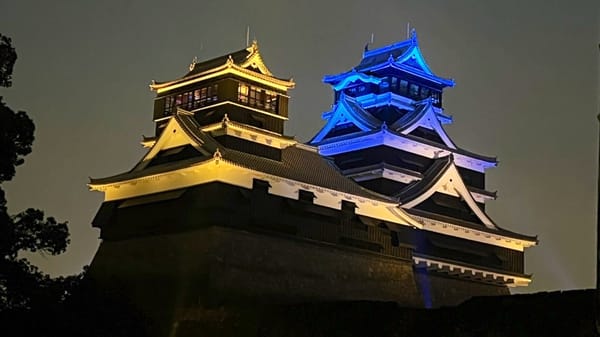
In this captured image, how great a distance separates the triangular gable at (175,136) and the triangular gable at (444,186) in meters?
8.54

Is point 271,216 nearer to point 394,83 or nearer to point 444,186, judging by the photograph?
point 444,186

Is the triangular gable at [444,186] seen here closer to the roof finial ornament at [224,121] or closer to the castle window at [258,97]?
the castle window at [258,97]

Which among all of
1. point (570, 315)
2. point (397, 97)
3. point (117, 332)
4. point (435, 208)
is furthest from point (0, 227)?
point (397, 97)

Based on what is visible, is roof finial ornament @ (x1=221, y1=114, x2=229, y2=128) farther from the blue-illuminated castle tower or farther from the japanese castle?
the blue-illuminated castle tower

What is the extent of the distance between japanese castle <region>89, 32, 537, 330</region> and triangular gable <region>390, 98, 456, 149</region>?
244mm

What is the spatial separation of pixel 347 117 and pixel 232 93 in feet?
31.2

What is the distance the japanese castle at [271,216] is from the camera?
29203 millimetres

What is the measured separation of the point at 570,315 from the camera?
19.9 meters

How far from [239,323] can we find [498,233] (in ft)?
46.5

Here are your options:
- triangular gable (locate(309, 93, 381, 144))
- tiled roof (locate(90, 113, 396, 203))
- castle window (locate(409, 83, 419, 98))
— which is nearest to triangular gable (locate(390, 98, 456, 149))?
triangular gable (locate(309, 93, 381, 144))

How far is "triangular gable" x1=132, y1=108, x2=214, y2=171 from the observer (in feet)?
102

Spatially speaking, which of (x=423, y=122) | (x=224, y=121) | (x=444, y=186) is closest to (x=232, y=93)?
(x=224, y=121)

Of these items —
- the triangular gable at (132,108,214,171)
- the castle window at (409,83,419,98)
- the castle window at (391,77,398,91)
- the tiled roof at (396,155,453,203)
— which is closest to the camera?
the triangular gable at (132,108,214,171)

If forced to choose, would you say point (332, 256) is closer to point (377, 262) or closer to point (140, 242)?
point (377, 262)
